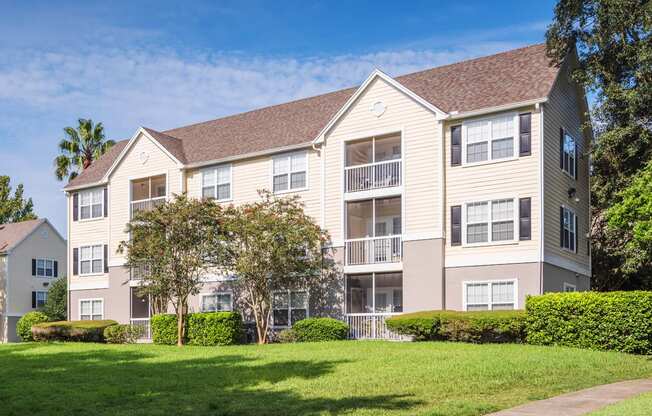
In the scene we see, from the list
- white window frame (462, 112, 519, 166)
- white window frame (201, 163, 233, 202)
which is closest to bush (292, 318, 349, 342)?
white window frame (462, 112, 519, 166)

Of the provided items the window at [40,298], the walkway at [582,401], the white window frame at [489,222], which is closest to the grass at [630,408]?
the walkway at [582,401]

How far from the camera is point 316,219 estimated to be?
1219 inches

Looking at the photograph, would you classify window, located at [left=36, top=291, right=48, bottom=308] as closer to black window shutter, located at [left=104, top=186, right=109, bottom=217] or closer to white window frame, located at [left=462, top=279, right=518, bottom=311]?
black window shutter, located at [left=104, top=186, right=109, bottom=217]

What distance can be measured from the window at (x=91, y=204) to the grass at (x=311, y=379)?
50.6 feet

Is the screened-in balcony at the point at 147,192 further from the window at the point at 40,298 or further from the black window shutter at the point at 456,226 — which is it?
the window at the point at 40,298

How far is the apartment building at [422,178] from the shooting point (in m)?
26.3

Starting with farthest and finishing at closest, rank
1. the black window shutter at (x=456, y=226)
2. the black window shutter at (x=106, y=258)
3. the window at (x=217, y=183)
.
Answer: the black window shutter at (x=106, y=258) < the window at (x=217, y=183) < the black window shutter at (x=456, y=226)

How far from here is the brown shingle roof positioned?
90.5ft

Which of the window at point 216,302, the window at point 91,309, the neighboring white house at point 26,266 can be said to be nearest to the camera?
the window at point 216,302

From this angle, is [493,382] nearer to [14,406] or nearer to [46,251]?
[14,406]

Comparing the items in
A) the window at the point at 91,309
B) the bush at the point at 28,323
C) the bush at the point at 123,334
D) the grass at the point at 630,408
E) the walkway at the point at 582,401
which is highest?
the grass at the point at 630,408

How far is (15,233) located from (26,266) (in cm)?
268

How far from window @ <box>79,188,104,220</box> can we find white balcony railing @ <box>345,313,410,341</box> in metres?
15.9

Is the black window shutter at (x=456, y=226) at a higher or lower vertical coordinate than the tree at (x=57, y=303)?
higher
